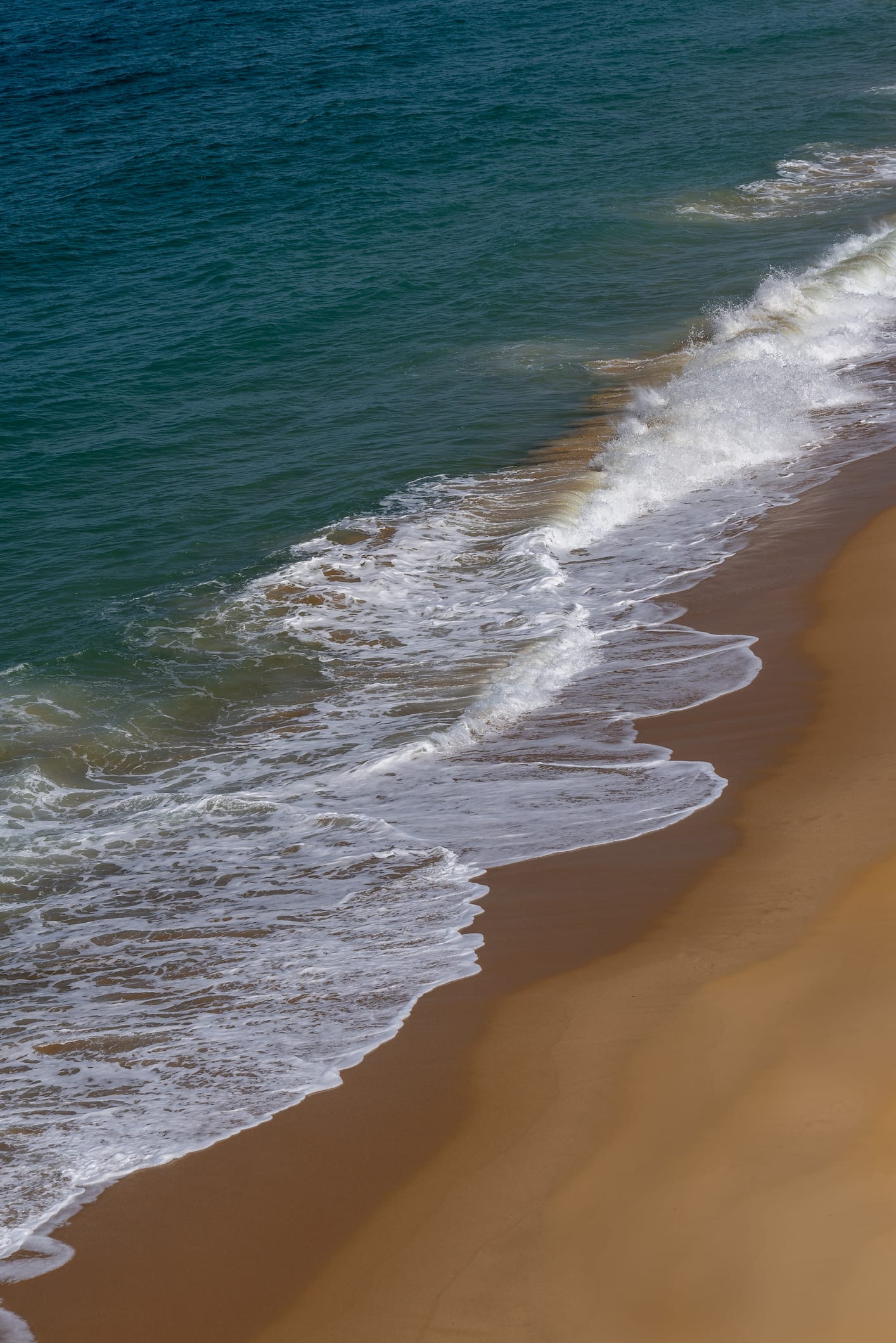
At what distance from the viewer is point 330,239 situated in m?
18.6

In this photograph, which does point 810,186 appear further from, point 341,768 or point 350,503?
point 341,768

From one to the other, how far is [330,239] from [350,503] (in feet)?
31.3

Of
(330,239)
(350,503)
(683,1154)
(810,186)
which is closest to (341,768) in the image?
(683,1154)

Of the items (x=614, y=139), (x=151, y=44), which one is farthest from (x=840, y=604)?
(x=151, y=44)

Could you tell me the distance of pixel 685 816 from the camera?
5316 mm

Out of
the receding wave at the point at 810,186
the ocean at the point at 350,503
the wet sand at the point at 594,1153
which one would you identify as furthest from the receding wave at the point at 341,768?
the receding wave at the point at 810,186

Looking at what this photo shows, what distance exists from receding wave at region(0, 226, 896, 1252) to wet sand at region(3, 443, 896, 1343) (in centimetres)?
29

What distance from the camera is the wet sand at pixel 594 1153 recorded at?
301 cm

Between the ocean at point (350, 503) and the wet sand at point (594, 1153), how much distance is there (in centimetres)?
25

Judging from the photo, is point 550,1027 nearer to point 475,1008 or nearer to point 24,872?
point 475,1008

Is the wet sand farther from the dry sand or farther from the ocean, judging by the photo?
the ocean

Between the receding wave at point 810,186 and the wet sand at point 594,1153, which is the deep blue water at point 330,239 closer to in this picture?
the receding wave at point 810,186

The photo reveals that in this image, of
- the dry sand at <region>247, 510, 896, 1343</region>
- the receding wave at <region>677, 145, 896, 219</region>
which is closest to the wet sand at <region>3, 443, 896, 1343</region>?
the dry sand at <region>247, 510, 896, 1343</region>

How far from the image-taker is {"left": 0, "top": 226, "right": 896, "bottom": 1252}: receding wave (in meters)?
4.26
